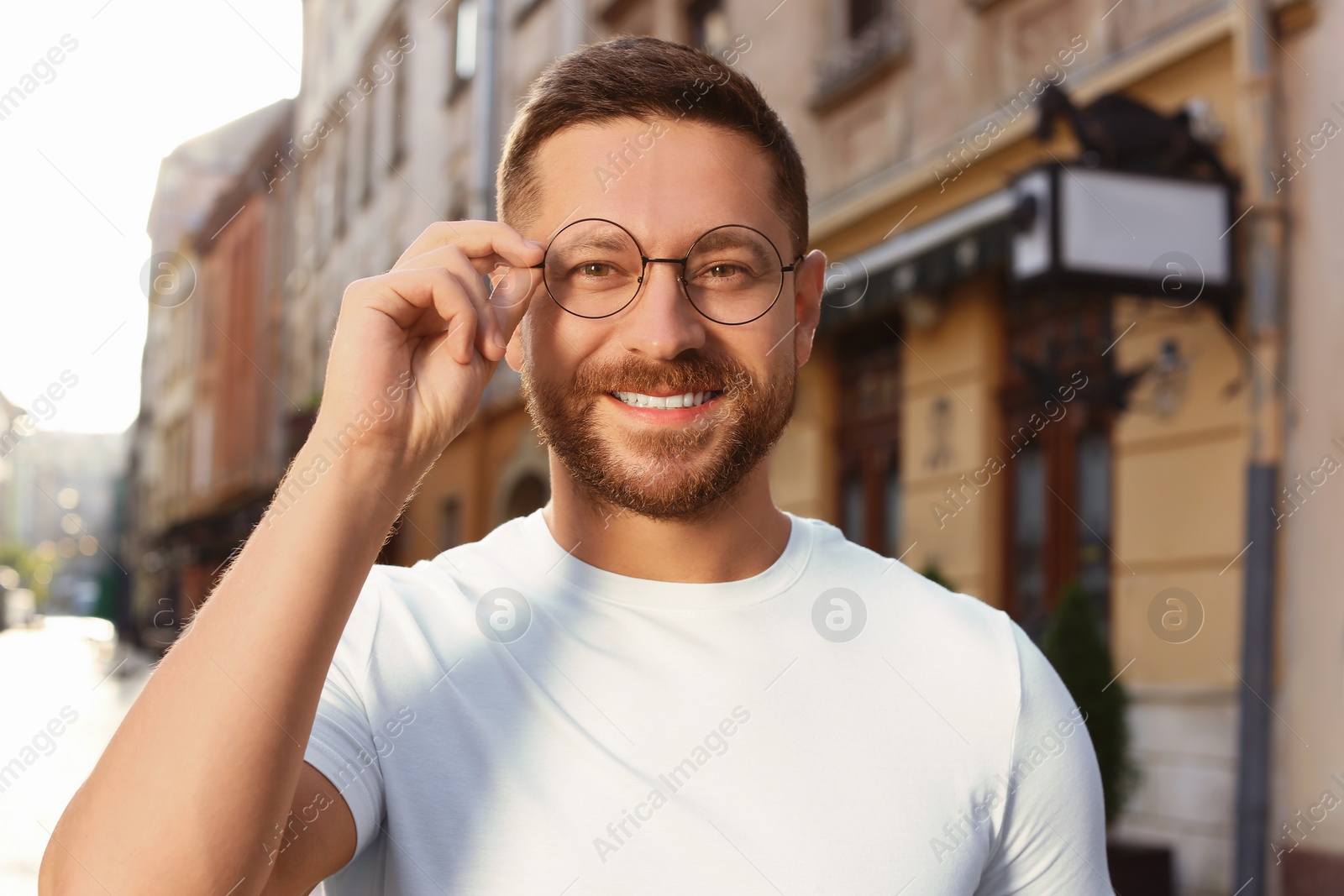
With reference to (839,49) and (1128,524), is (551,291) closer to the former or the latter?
(1128,524)

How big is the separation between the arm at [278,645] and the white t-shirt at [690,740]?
14cm

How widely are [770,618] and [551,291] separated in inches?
21.2

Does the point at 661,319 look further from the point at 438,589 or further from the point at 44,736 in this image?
the point at 44,736

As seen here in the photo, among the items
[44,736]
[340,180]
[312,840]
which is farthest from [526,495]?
[312,840]

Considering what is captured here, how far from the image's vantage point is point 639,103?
1851 mm

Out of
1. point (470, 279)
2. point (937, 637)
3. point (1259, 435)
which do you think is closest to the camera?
point (470, 279)

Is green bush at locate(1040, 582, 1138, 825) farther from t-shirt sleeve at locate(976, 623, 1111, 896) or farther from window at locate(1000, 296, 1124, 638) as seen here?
t-shirt sleeve at locate(976, 623, 1111, 896)

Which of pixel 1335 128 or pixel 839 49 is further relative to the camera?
pixel 839 49

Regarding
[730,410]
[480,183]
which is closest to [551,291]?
[730,410]

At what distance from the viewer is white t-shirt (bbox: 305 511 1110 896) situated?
59.8 inches

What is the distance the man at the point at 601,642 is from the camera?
1299 mm

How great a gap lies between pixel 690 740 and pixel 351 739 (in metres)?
0.41

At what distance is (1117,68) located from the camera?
6355mm

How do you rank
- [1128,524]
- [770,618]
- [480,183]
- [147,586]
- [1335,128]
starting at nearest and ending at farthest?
[770,618]
[1335,128]
[1128,524]
[480,183]
[147,586]
